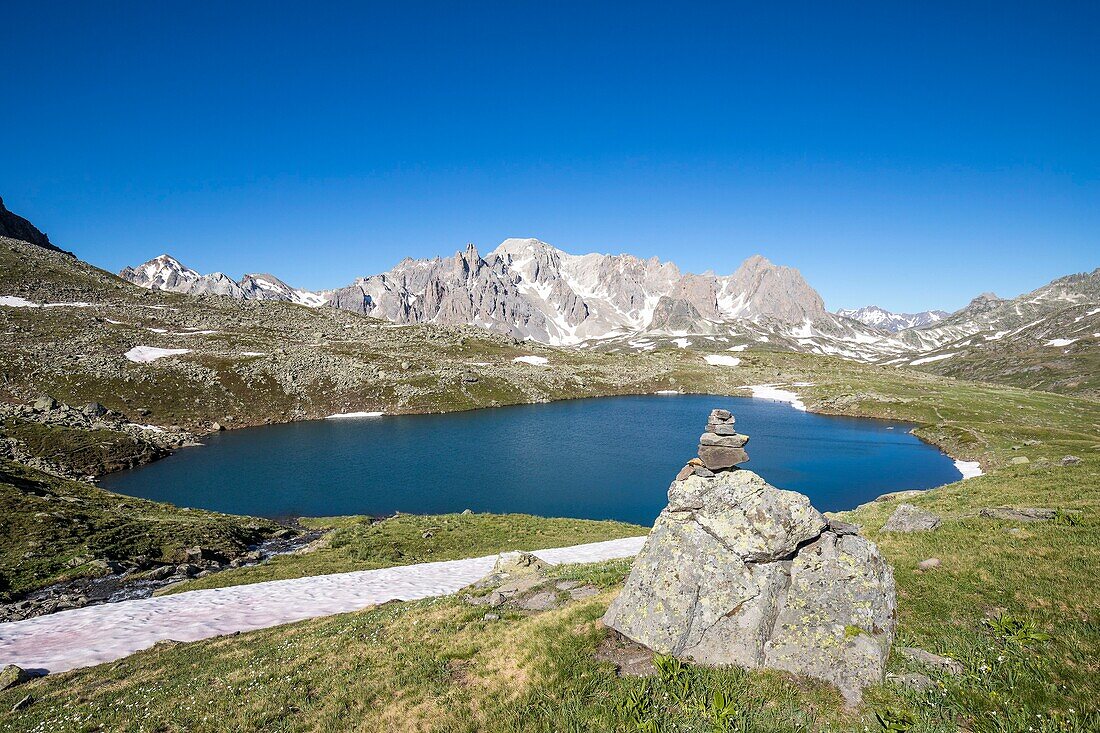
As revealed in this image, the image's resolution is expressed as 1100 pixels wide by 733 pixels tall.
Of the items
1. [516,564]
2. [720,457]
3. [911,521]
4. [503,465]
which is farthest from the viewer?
[503,465]

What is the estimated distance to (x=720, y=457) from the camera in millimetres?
21188

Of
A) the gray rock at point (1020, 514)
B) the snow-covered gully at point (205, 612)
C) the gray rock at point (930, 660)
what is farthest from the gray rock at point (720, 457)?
the snow-covered gully at point (205, 612)

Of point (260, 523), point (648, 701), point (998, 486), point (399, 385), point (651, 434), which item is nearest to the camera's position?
point (648, 701)

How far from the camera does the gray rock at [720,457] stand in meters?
21.0

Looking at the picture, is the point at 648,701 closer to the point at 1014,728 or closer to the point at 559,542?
the point at 1014,728

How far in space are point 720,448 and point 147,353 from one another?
489 feet

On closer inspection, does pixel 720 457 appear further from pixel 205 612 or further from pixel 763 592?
pixel 205 612

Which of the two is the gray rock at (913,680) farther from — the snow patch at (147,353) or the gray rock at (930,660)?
the snow patch at (147,353)

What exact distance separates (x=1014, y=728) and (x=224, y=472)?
85654mm

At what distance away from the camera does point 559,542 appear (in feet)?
127

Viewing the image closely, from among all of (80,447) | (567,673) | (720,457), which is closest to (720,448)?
(720,457)

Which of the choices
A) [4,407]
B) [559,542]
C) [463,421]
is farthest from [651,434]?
[4,407]

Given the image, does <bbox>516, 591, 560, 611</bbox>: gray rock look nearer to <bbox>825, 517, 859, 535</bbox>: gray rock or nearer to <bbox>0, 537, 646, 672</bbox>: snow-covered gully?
<bbox>0, 537, 646, 672</bbox>: snow-covered gully

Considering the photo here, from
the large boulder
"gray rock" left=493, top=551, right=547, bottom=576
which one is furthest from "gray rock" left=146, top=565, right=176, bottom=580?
the large boulder
